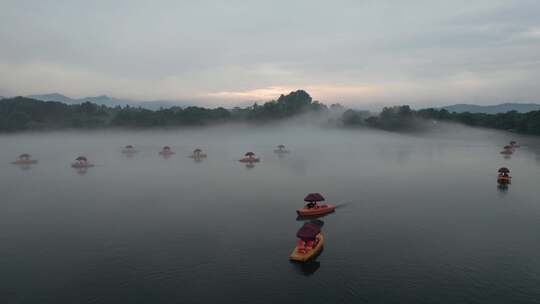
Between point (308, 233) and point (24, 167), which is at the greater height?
point (308, 233)

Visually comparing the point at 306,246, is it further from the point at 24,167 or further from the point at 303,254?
the point at 24,167

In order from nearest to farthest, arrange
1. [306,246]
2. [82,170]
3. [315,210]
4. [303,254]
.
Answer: [303,254] < [306,246] < [315,210] < [82,170]

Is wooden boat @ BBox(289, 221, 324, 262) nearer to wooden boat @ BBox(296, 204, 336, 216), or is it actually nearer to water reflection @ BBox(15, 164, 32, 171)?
wooden boat @ BBox(296, 204, 336, 216)

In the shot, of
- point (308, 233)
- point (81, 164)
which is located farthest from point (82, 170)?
point (308, 233)

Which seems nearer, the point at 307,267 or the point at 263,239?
the point at 307,267

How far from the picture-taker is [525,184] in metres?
85.6

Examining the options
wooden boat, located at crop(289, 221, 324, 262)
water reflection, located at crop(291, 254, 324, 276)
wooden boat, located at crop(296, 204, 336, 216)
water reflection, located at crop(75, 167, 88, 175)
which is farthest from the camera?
Answer: water reflection, located at crop(75, 167, 88, 175)

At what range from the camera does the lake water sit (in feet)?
121

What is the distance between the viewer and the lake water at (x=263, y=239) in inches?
1455

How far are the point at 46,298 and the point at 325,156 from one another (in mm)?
117250

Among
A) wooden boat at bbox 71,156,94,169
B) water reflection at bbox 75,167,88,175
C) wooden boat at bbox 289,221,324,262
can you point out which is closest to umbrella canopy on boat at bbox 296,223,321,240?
wooden boat at bbox 289,221,324,262

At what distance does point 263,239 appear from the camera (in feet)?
163

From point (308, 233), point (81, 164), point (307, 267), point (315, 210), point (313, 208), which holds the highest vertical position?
point (308, 233)

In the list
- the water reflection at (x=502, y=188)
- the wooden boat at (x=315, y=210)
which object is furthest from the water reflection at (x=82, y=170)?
the water reflection at (x=502, y=188)
